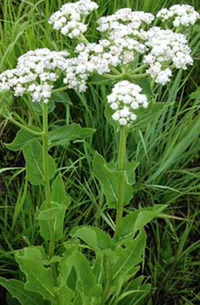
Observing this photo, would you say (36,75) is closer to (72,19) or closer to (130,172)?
(72,19)

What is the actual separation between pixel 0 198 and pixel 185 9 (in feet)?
2.99

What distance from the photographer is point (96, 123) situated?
6.61 ft

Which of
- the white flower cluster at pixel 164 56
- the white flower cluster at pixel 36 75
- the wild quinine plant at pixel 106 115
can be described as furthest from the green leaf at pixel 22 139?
the white flower cluster at pixel 164 56

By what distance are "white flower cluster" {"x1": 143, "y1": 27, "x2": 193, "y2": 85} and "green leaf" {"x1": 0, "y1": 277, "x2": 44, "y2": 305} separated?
0.73 m

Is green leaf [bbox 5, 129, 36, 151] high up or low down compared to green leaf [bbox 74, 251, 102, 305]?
up

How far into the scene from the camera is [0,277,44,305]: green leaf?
61.7 inches

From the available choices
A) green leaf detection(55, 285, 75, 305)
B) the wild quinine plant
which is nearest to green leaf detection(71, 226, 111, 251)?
the wild quinine plant

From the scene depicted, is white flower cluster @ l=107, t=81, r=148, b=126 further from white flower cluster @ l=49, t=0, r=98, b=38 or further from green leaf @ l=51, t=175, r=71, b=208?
green leaf @ l=51, t=175, r=71, b=208

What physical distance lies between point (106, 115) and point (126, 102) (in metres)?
0.14

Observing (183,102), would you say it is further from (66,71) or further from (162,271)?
(66,71)

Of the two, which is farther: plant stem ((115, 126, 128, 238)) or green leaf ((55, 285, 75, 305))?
green leaf ((55, 285, 75, 305))

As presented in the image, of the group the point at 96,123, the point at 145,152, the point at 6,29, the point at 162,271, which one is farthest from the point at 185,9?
the point at 6,29

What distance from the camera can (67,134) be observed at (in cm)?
135

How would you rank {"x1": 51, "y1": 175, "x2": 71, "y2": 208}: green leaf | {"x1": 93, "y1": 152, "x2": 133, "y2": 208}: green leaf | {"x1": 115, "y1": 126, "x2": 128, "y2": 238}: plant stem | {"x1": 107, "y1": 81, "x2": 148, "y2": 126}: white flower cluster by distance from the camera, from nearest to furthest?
1. {"x1": 107, "y1": 81, "x2": 148, "y2": 126}: white flower cluster
2. {"x1": 115, "y1": 126, "x2": 128, "y2": 238}: plant stem
3. {"x1": 93, "y1": 152, "x2": 133, "y2": 208}: green leaf
4. {"x1": 51, "y1": 175, "x2": 71, "y2": 208}: green leaf
